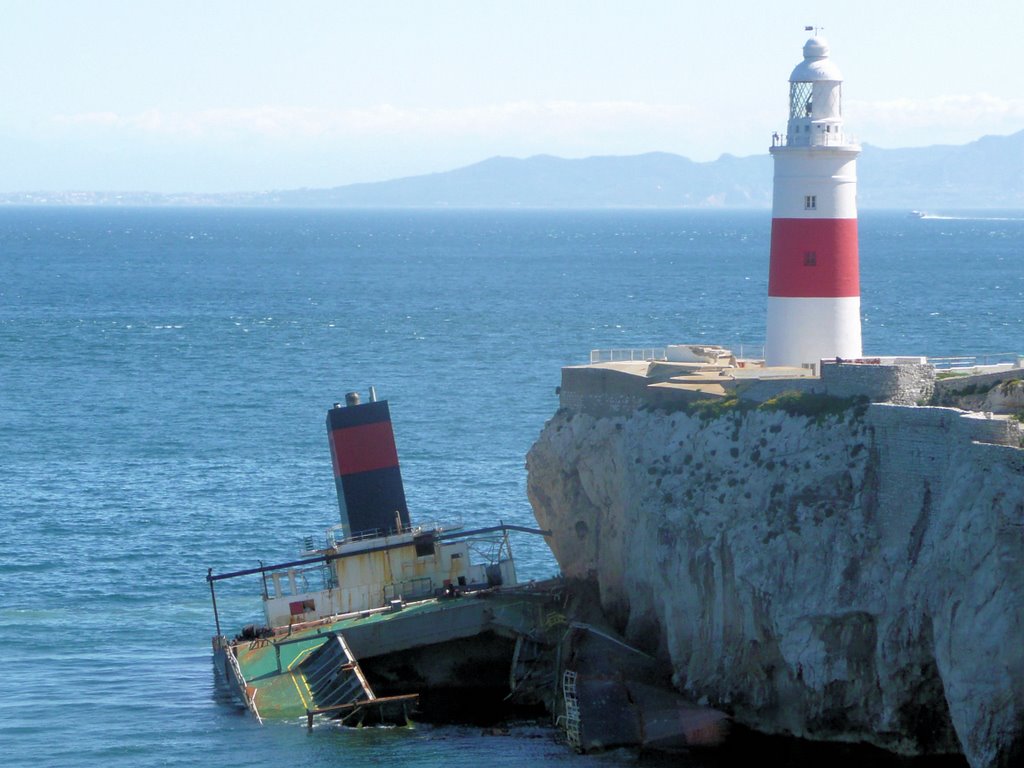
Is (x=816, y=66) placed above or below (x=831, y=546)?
above

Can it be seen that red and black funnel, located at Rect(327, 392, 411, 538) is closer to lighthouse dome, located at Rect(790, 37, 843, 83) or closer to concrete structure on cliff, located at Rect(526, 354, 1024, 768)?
concrete structure on cliff, located at Rect(526, 354, 1024, 768)

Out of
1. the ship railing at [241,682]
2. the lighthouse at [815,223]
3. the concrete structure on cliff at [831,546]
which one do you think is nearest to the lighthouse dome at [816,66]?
the lighthouse at [815,223]

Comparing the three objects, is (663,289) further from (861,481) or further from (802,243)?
(861,481)

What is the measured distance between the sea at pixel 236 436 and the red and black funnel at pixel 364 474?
13.7ft

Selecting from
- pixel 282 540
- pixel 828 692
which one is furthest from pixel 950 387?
pixel 282 540

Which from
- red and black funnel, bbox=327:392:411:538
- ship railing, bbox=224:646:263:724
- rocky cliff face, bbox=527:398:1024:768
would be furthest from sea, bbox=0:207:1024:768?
red and black funnel, bbox=327:392:411:538

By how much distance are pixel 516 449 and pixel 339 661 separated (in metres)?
25.5

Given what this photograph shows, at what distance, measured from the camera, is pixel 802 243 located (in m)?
39.8

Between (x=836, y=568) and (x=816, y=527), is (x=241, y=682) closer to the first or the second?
(x=816, y=527)

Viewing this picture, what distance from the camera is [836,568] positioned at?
30.1 metres

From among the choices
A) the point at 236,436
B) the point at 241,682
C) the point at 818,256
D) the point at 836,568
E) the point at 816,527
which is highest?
the point at 818,256

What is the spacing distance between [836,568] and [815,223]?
1189cm

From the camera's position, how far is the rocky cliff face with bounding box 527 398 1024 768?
26.5 metres

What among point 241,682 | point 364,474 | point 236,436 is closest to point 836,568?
point 241,682
